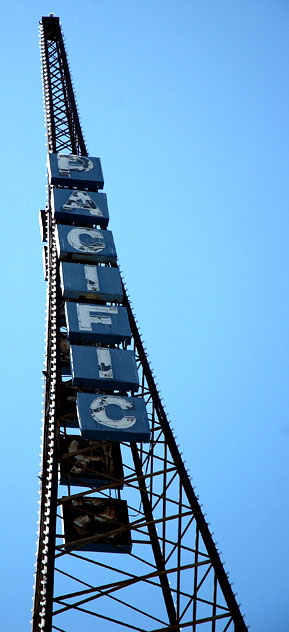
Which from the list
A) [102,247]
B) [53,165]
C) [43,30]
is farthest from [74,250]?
[43,30]

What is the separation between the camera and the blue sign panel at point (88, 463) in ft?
113

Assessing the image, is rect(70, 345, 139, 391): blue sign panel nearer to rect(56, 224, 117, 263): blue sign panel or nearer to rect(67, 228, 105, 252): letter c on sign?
rect(56, 224, 117, 263): blue sign panel

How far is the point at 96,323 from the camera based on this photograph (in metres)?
38.2

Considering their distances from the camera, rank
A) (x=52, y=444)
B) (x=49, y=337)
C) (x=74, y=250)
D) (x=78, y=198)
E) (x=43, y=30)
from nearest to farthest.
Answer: (x=52, y=444) → (x=49, y=337) → (x=74, y=250) → (x=78, y=198) → (x=43, y=30)

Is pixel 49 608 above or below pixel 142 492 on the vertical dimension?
below

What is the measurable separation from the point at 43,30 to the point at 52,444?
35367 mm

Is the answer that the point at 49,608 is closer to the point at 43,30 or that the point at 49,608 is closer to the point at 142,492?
the point at 142,492

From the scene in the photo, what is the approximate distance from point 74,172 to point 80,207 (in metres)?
3.18

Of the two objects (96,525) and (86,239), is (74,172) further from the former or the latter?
(96,525)

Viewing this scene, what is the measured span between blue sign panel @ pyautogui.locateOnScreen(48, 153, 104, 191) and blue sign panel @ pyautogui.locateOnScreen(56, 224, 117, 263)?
162 inches

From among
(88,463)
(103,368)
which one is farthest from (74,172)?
(88,463)

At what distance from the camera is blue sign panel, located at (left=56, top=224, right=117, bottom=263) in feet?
137

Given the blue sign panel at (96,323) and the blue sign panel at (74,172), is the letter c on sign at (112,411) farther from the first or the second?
the blue sign panel at (74,172)

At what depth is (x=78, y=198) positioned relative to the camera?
45125 millimetres
